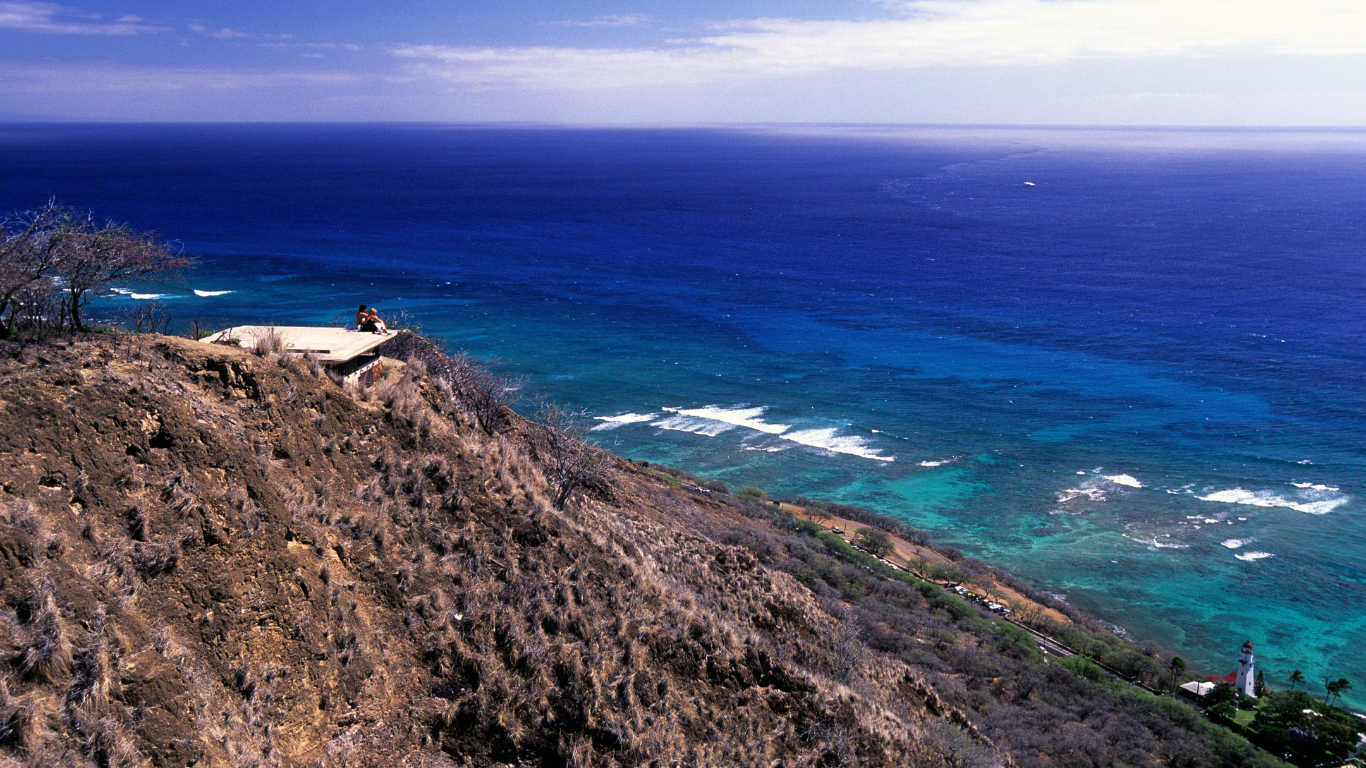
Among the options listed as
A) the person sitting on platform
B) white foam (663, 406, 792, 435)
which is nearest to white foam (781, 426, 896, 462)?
white foam (663, 406, 792, 435)

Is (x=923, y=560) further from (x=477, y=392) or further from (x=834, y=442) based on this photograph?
(x=477, y=392)

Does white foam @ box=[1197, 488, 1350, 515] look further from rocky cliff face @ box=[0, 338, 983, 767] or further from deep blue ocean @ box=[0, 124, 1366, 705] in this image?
rocky cliff face @ box=[0, 338, 983, 767]

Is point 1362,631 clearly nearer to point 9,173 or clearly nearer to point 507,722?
point 507,722

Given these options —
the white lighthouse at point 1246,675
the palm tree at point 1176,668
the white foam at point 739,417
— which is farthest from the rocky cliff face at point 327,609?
the white foam at point 739,417

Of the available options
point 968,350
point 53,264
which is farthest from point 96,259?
point 968,350

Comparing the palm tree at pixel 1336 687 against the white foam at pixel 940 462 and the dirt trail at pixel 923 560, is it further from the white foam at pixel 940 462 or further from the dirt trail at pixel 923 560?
the white foam at pixel 940 462

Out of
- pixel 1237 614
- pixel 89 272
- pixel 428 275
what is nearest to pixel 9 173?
pixel 428 275

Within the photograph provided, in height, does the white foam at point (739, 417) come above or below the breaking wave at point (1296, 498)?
above
